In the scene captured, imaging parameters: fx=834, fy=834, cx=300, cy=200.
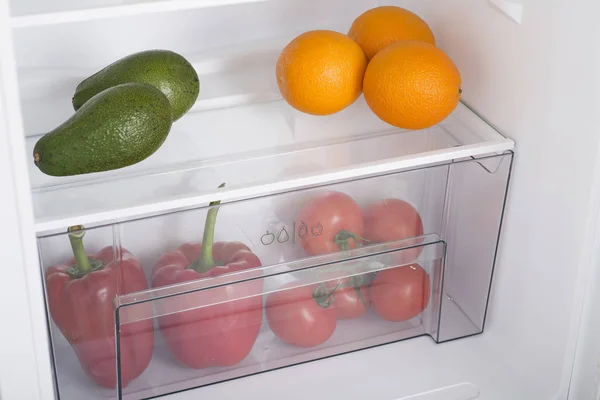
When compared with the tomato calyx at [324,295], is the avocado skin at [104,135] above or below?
above

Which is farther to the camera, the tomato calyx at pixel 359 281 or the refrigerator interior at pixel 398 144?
the tomato calyx at pixel 359 281

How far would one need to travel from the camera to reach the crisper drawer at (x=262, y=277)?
864 mm

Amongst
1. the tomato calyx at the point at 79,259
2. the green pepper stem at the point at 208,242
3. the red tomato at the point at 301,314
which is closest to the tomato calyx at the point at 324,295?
the red tomato at the point at 301,314

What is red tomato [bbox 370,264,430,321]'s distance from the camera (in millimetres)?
970

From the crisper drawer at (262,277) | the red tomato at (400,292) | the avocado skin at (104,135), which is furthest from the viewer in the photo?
the red tomato at (400,292)

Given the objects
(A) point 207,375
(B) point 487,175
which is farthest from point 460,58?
(A) point 207,375

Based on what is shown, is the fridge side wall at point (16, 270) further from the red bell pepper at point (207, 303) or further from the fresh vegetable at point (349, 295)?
the fresh vegetable at point (349, 295)

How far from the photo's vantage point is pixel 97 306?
86 cm

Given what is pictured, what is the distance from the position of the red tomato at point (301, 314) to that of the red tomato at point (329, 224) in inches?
2.0

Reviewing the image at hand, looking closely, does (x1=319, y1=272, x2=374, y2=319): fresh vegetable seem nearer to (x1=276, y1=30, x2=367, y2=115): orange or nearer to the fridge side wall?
(x1=276, y1=30, x2=367, y2=115): orange

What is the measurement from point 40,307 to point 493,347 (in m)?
0.55

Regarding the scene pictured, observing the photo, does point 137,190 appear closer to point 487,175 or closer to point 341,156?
point 341,156

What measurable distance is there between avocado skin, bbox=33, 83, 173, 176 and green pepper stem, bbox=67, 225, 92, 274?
68 millimetres

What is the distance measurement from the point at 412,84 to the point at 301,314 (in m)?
0.29
